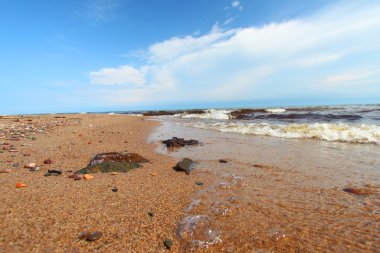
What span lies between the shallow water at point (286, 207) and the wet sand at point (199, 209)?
12mm

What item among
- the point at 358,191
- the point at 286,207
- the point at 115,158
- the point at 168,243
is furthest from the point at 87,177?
the point at 358,191

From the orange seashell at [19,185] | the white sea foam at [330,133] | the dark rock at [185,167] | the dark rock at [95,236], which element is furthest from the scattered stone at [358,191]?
the white sea foam at [330,133]

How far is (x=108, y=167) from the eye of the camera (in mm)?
4793

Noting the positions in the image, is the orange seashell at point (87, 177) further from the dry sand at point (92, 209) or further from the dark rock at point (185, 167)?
the dark rock at point (185, 167)

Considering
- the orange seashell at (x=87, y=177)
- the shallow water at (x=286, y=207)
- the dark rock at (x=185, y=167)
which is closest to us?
the shallow water at (x=286, y=207)

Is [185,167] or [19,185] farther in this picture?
[185,167]

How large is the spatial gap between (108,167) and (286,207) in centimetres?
352

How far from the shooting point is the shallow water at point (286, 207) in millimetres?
2311

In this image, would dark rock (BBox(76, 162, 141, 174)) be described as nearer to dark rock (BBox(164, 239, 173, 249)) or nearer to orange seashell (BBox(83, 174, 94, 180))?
orange seashell (BBox(83, 174, 94, 180))

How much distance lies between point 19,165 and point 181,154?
4.01m

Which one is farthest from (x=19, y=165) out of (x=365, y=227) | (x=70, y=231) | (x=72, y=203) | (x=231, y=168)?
(x=365, y=227)

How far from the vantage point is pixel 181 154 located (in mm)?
6934

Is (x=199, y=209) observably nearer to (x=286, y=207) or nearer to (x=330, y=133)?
(x=286, y=207)

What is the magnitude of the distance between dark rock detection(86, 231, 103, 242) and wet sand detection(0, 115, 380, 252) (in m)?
0.05
